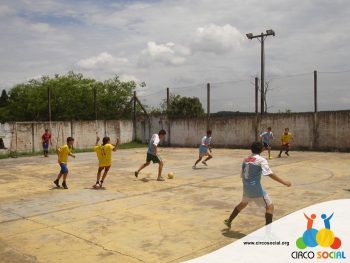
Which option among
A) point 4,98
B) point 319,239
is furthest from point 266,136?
point 4,98

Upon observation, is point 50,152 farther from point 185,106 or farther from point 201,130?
point 185,106

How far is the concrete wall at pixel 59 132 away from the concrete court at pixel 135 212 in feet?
35.4

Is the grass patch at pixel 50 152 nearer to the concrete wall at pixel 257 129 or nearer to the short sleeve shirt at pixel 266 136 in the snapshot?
the concrete wall at pixel 257 129

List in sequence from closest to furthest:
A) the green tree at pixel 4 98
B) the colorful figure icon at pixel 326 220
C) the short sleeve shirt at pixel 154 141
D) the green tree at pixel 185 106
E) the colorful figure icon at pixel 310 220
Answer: the colorful figure icon at pixel 326 220 < the colorful figure icon at pixel 310 220 < the short sleeve shirt at pixel 154 141 < the green tree at pixel 185 106 < the green tree at pixel 4 98

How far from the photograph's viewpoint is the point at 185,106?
1334 inches

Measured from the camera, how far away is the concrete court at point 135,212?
5.96 meters

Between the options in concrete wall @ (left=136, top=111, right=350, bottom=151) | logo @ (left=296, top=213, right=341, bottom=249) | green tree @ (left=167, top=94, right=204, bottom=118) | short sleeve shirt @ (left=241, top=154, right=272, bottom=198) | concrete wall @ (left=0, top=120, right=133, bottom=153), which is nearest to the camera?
logo @ (left=296, top=213, right=341, bottom=249)

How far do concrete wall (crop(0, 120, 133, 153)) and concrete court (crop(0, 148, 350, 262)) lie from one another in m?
10.8

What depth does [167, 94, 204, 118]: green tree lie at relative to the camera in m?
32.7

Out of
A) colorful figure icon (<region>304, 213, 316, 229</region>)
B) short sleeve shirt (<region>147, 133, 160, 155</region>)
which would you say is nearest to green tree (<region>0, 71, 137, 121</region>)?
short sleeve shirt (<region>147, 133, 160, 155</region>)

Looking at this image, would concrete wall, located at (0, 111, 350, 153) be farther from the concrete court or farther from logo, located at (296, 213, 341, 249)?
logo, located at (296, 213, 341, 249)

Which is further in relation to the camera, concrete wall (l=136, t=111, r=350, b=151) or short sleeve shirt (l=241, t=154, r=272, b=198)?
concrete wall (l=136, t=111, r=350, b=151)

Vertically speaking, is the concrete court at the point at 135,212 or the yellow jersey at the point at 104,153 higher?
the yellow jersey at the point at 104,153

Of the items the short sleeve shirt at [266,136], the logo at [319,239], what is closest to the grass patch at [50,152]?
the short sleeve shirt at [266,136]
